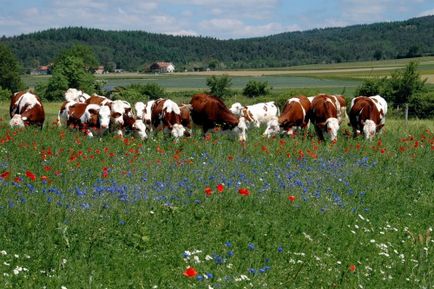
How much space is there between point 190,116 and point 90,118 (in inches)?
152

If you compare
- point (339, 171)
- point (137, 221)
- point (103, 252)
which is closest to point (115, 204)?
point (137, 221)

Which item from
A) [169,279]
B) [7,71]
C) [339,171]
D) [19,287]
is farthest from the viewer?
[7,71]

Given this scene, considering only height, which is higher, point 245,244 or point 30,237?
point 30,237

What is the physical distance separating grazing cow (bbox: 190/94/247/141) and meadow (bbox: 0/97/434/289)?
22.8 ft

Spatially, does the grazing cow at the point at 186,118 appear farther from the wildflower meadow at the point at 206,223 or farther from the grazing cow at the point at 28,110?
the wildflower meadow at the point at 206,223

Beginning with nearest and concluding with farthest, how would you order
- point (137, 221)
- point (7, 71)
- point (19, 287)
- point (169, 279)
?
point (19, 287) < point (169, 279) < point (137, 221) < point (7, 71)

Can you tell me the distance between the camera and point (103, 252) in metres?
7.34

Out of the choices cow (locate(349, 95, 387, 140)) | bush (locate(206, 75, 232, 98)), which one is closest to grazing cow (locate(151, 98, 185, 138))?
cow (locate(349, 95, 387, 140))

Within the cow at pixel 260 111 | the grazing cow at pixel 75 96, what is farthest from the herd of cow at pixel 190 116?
the grazing cow at pixel 75 96

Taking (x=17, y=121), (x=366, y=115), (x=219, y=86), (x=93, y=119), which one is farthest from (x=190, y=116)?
(x=219, y=86)

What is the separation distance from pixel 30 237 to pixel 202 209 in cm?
276

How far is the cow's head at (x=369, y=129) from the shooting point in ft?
67.9

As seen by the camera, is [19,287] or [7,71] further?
[7,71]

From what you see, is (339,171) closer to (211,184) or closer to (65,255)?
(211,184)
